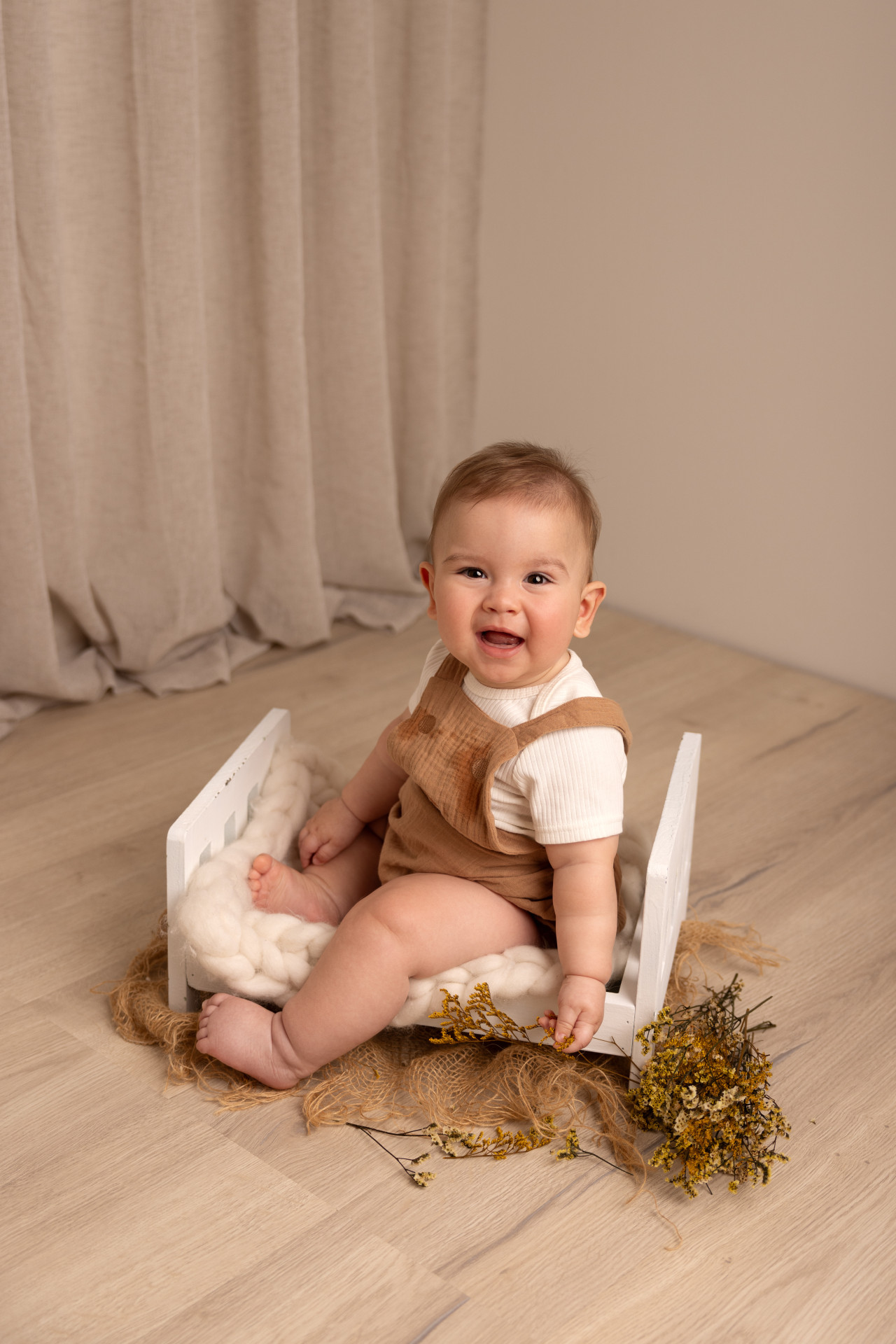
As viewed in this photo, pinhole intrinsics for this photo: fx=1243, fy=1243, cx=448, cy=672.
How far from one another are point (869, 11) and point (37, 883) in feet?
5.55

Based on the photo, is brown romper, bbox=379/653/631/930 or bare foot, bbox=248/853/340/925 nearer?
brown romper, bbox=379/653/631/930

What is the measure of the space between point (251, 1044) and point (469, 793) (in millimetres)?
285

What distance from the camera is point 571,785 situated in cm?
107

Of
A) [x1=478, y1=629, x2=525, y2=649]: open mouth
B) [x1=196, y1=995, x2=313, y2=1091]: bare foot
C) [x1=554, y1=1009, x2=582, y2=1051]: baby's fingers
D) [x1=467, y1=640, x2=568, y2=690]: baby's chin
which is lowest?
[x1=196, y1=995, x2=313, y2=1091]: bare foot

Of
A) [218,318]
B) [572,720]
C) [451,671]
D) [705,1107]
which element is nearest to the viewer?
[705,1107]

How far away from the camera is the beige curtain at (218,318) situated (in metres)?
1.74

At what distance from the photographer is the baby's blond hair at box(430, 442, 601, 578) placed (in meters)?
1.07

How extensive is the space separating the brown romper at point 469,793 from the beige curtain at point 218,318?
85 cm

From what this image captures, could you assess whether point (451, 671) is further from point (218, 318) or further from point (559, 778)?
point (218, 318)

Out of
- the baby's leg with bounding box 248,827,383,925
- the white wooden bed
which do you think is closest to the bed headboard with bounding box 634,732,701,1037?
the white wooden bed

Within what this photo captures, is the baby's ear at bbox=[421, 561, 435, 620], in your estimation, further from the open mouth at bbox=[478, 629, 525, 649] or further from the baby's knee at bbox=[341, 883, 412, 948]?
the baby's knee at bbox=[341, 883, 412, 948]

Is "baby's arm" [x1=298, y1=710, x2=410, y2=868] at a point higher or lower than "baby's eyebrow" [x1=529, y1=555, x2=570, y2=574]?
lower

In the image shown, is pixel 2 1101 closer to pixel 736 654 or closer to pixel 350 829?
pixel 350 829

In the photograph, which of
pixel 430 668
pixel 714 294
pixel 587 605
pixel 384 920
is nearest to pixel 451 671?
pixel 430 668
